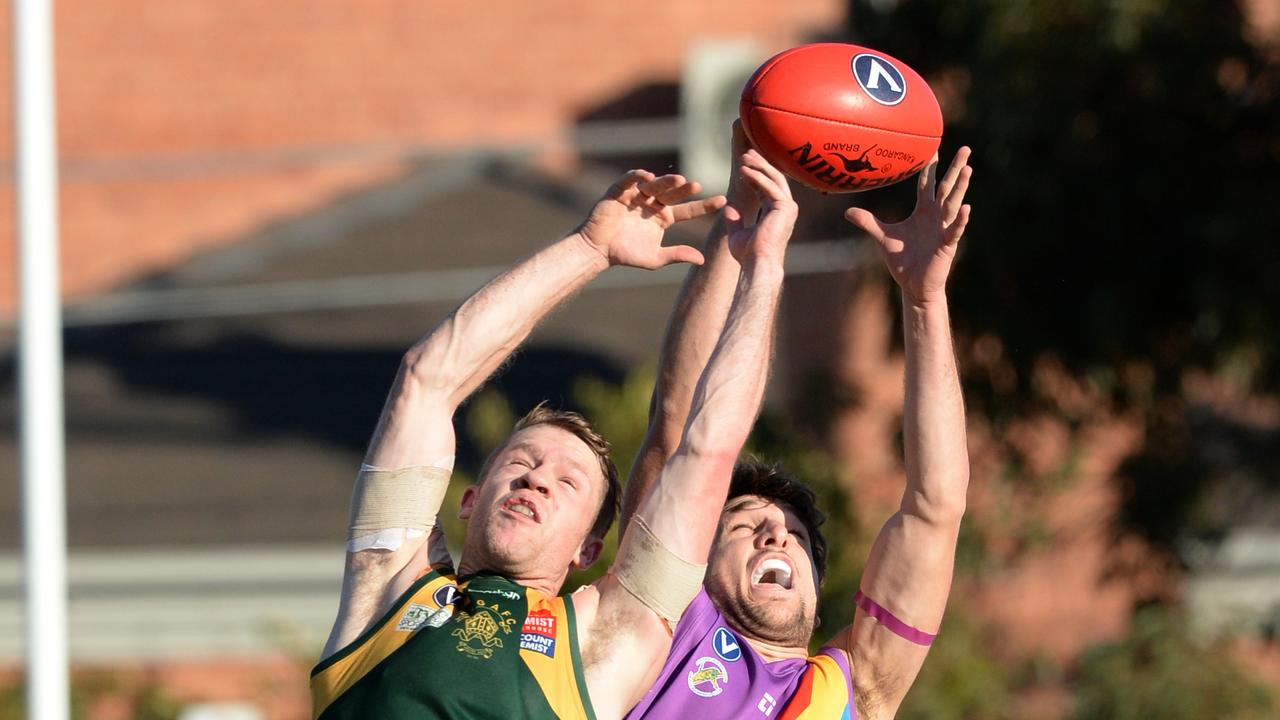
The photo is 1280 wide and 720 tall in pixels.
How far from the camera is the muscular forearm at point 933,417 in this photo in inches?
161

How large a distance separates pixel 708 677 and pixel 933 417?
2.68 feet

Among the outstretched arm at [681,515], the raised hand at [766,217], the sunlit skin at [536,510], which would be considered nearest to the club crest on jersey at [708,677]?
the outstretched arm at [681,515]

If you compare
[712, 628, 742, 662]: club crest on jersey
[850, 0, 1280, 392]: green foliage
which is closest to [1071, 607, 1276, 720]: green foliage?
[850, 0, 1280, 392]: green foliage

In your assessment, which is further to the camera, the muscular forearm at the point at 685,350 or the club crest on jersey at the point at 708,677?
the muscular forearm at the point at 685,350

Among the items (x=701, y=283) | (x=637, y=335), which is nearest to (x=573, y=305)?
(x=637, y=335)

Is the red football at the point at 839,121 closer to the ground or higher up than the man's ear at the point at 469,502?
higher up

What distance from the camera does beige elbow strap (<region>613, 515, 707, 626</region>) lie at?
3.72m

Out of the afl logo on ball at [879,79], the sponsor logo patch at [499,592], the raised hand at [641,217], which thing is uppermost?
the afl logo on ball at [879,79]

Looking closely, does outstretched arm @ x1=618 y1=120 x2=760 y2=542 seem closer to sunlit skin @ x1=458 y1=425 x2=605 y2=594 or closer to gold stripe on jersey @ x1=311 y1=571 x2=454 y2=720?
sunlit skin @ x1=458 y1=425 x2=605 y2=594

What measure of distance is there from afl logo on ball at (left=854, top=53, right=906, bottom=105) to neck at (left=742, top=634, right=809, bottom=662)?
1.39m

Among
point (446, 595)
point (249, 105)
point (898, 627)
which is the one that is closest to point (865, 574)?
point (898, 627)

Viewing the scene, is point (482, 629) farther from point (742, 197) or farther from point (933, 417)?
point (742, 197)

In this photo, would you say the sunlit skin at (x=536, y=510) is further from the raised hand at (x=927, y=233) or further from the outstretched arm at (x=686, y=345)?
the raised hand at (x=927, y=233)

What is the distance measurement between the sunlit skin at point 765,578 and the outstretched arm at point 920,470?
16cm
